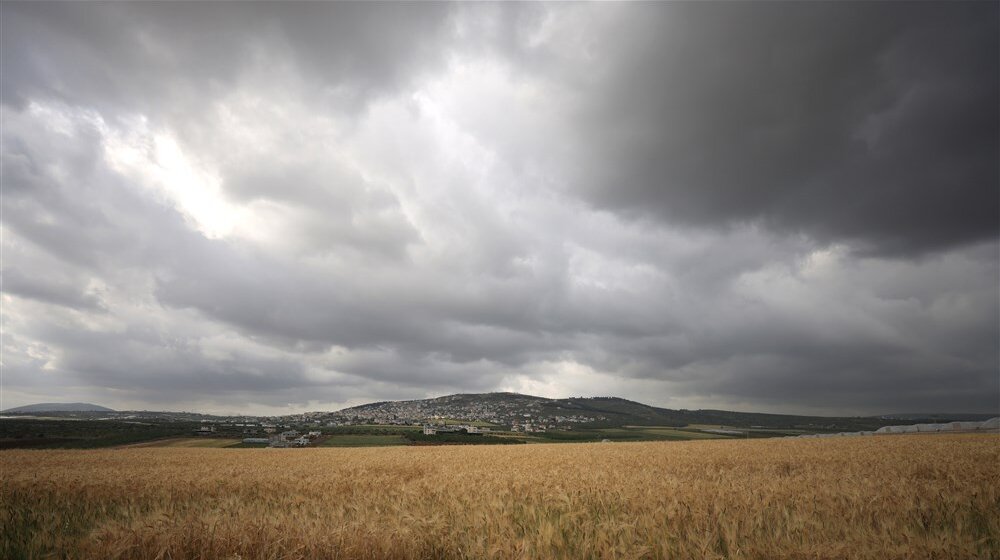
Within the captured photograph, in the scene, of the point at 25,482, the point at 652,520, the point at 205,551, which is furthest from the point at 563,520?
the point at 25,482

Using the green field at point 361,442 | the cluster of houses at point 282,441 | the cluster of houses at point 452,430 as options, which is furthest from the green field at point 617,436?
the cluster of houses at point 282,441

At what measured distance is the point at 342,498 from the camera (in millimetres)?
9656

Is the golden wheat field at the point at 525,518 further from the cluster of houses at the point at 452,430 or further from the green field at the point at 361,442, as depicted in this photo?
the cluster of houses at the point at 452,430

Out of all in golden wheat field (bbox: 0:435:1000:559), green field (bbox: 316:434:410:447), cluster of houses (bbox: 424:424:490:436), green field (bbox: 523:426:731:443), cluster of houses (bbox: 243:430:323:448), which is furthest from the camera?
cluster of houses (bbox: 424:424:490:436)

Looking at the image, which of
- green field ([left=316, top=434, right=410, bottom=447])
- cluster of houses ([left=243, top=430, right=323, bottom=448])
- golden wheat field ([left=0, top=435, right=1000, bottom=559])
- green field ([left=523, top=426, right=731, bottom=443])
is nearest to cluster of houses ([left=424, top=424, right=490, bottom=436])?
green field ([left=523, top=426, right=731, bottom=443])

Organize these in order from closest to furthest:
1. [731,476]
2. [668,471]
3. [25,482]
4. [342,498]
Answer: [342,498]
[731,476]
[25,482]
[668,471]

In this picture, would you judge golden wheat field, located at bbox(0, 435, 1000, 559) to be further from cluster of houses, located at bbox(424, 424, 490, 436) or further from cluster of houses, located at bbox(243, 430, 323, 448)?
cluster of houses, located at bbox(424, 424, 490, 436)

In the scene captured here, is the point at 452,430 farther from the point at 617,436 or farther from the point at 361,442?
the point at 361,442

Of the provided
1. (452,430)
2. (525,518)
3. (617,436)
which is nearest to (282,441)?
(452,430)

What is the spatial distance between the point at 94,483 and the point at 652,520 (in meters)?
15.5

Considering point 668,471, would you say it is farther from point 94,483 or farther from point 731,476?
point 94,483

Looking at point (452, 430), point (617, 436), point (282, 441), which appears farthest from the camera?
point (452, 430)

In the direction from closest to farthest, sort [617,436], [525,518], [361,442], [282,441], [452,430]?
1. [525,518]
2. [361,442]
3. [282,441]
4. [617,436]
5. [452,430]

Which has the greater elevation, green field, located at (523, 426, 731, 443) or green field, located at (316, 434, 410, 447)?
green field, located at (316, 434, 410, 447)
